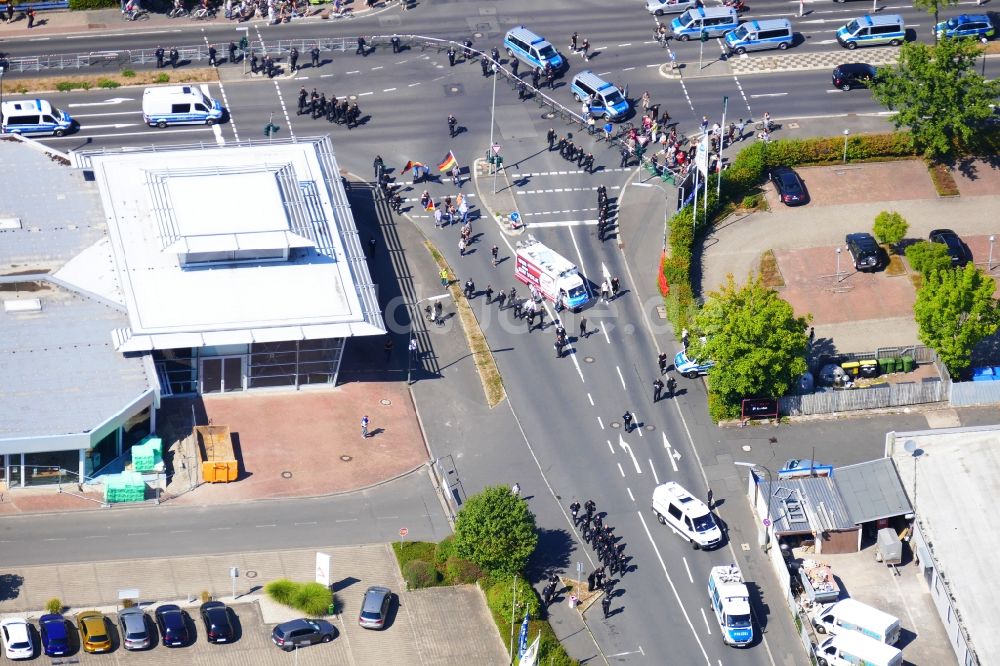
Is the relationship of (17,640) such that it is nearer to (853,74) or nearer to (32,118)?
(32,118)

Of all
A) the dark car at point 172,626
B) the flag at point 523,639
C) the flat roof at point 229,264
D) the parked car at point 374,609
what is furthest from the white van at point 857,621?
the dark car at point 172,626

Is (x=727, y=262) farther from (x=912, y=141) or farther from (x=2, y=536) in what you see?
(x=2, y=536)

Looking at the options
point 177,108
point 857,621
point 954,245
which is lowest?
point 857,621

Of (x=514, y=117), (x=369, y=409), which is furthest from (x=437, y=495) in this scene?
(x=514, y=117)

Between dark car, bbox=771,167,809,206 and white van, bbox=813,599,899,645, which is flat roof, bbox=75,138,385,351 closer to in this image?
dark car, bbox=771,167,809,206

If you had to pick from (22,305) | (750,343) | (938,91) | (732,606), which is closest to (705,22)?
(938,91)
